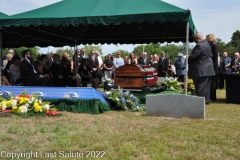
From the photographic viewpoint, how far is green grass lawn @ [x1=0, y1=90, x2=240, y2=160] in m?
3.67

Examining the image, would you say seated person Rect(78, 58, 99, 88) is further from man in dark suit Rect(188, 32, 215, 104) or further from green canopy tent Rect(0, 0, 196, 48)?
man in dark suit Rect(188, 32, 215, 104)

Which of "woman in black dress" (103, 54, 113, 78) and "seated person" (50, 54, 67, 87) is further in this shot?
"woman in black dress" (103, 54, 113, 78)

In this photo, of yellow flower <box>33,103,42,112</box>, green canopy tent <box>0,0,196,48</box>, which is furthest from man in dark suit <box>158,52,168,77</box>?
yellow flower <box>33,103,42,112</box>

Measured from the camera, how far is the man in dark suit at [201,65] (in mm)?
7730

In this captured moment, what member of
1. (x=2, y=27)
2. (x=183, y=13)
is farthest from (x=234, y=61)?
(x=2, y=27)

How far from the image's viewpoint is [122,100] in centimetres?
696

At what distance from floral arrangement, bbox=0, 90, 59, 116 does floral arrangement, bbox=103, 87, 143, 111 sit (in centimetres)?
147

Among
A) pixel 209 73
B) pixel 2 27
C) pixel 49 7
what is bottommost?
pixel 209 73

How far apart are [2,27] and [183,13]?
419 centimetres

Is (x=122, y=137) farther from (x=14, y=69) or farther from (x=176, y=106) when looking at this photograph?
(x=14, y=69)

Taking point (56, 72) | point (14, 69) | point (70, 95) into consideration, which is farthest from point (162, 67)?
point (70, 95)

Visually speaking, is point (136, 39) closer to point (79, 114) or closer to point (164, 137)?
point (79, 114)

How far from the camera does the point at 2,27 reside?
7562 millimetres

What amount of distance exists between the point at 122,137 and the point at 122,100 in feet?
8.78
